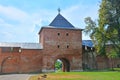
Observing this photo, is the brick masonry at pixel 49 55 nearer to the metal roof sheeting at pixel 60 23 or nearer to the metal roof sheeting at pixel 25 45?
the metal roof sheeting at pixel 25 45

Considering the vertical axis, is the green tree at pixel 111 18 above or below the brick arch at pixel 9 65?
above

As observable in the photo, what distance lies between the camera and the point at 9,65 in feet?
123

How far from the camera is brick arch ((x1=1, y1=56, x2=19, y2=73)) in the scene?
37.2 m

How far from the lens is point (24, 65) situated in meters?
37.6

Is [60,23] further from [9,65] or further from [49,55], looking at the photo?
[9,65]

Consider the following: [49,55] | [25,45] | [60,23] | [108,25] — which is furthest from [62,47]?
[108,25]

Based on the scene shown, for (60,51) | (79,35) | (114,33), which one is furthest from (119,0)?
(60,51)

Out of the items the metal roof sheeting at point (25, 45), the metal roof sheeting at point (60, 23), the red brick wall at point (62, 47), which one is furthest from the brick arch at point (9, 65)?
the metal roof sheeting at point (60, 23)

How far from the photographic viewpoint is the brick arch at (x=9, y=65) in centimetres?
3716

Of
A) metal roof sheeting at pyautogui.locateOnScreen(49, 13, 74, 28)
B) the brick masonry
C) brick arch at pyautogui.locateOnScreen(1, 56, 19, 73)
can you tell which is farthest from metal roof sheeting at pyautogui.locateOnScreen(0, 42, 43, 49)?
metal roof sheeting at pyautogui.locateOnScreen(49, 13, 74, 28)

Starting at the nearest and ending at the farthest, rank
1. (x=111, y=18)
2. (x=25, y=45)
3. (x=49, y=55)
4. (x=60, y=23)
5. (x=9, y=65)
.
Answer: (x=111, y=18)
(x=9, y=65)
(x=49, y=55)
(x=25, y=45)
(x=60, y=23)

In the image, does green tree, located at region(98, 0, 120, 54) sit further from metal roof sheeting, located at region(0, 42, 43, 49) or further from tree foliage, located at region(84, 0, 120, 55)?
metal roof sheeting, located at region(0, 42, 43, 49)

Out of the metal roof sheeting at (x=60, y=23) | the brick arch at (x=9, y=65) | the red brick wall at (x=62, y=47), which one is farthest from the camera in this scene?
the metal roof sheeting at (x=60, y=23)

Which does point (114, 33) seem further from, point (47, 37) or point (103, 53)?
point (47, 37)
